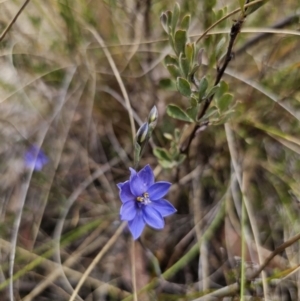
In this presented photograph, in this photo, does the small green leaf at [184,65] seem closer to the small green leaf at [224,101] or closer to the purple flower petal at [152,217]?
the small green leaf at [224,101]

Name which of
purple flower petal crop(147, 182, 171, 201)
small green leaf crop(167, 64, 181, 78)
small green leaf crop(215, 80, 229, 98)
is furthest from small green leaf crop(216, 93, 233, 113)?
purple flower petal crop(147, 182, 171, 201)

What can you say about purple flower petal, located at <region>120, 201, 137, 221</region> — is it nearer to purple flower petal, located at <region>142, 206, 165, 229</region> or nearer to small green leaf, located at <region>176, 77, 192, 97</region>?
purple flower petal, located at <region>142, 206, 165, 229</region>

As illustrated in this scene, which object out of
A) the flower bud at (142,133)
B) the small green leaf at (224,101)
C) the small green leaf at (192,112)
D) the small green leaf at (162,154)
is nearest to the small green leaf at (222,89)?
the small green leaf at (224,101)

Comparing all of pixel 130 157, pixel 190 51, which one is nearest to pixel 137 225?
pixel 190 51

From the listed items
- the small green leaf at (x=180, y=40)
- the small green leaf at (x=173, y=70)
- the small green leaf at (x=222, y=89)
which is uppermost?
the small green leaf at (x=222, y=89)

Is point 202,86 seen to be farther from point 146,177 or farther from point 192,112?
point 146,177

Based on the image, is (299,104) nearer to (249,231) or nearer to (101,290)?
(249,231)

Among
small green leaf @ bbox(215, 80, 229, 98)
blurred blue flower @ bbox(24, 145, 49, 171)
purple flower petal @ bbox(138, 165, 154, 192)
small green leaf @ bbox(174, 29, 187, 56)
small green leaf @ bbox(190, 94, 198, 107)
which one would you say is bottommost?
purple flower petal @ bbox(138, 165, 154, 192)
